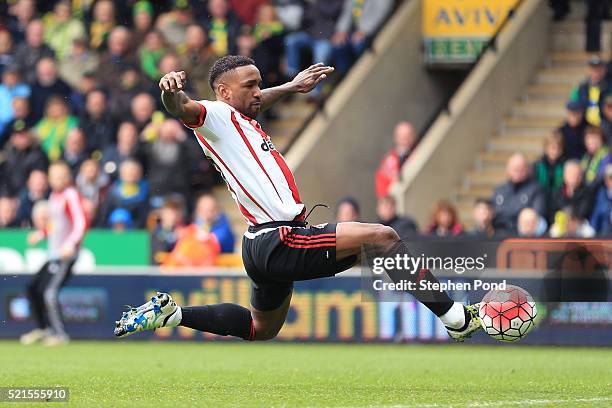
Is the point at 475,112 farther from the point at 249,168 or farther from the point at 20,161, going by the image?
the point at 249,168

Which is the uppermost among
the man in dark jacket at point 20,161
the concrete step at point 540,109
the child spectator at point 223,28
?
the child spectator at point 223,28

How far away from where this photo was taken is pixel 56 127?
19719 millimetres

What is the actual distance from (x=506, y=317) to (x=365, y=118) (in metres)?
10.2

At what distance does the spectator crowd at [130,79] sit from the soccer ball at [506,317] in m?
8.39

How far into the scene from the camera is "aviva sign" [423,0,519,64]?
19953 millimetres

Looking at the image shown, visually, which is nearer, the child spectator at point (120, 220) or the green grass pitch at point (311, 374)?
the green grass pitch at point (311, 374)

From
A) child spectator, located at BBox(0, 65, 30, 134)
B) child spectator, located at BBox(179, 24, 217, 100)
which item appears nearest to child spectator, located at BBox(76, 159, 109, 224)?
child spectator, located at BBox(179, 24, 217, 100)

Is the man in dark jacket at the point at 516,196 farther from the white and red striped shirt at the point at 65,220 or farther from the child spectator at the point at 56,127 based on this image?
the child spectator at the point at 56,127

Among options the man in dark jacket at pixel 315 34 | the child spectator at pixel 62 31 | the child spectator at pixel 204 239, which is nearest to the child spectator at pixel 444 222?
the child spectator at pixel 204 239

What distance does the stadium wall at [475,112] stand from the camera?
18.3 meters

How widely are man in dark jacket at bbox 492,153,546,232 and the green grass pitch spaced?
163cm

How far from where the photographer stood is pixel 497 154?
19281 millimetres

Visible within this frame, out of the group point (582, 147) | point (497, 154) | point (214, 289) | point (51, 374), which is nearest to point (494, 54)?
point (497, 154)

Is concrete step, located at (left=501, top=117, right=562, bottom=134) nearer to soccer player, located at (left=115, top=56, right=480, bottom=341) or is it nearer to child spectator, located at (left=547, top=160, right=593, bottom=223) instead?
child spectator, located at (left=547, top=160, right=593, bottom=223)
